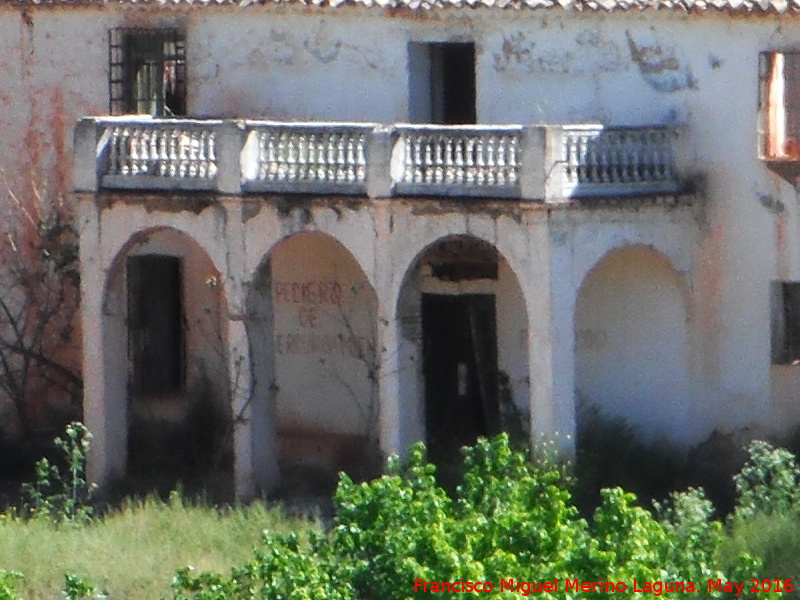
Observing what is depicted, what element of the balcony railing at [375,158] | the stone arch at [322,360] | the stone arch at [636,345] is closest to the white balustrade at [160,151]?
the balcony railing at [375,158]

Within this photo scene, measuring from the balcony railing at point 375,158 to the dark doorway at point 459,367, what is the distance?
2.32m

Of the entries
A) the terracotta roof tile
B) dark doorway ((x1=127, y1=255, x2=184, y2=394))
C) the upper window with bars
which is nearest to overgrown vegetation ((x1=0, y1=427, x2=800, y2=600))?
the terracotta roof tile

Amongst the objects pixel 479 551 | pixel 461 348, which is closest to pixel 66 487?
pixel 461 348

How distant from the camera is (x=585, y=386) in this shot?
28.2 m

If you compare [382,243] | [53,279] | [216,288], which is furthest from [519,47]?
[53,279]

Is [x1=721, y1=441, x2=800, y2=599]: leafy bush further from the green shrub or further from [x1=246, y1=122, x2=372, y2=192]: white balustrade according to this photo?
the green shrub

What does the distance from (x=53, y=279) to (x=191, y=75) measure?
312 cm

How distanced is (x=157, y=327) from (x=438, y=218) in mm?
5033

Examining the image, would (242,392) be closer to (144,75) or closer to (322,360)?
(322,360)

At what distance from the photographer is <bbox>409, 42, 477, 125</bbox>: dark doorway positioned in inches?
1150

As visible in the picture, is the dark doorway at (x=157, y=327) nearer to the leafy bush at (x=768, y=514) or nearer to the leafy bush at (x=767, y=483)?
the leafy bush at (x=768, y=514)

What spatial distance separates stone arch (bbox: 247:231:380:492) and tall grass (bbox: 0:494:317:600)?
2424mm

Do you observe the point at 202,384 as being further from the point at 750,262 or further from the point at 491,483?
the point at 491,483

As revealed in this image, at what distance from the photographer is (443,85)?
29516mm
